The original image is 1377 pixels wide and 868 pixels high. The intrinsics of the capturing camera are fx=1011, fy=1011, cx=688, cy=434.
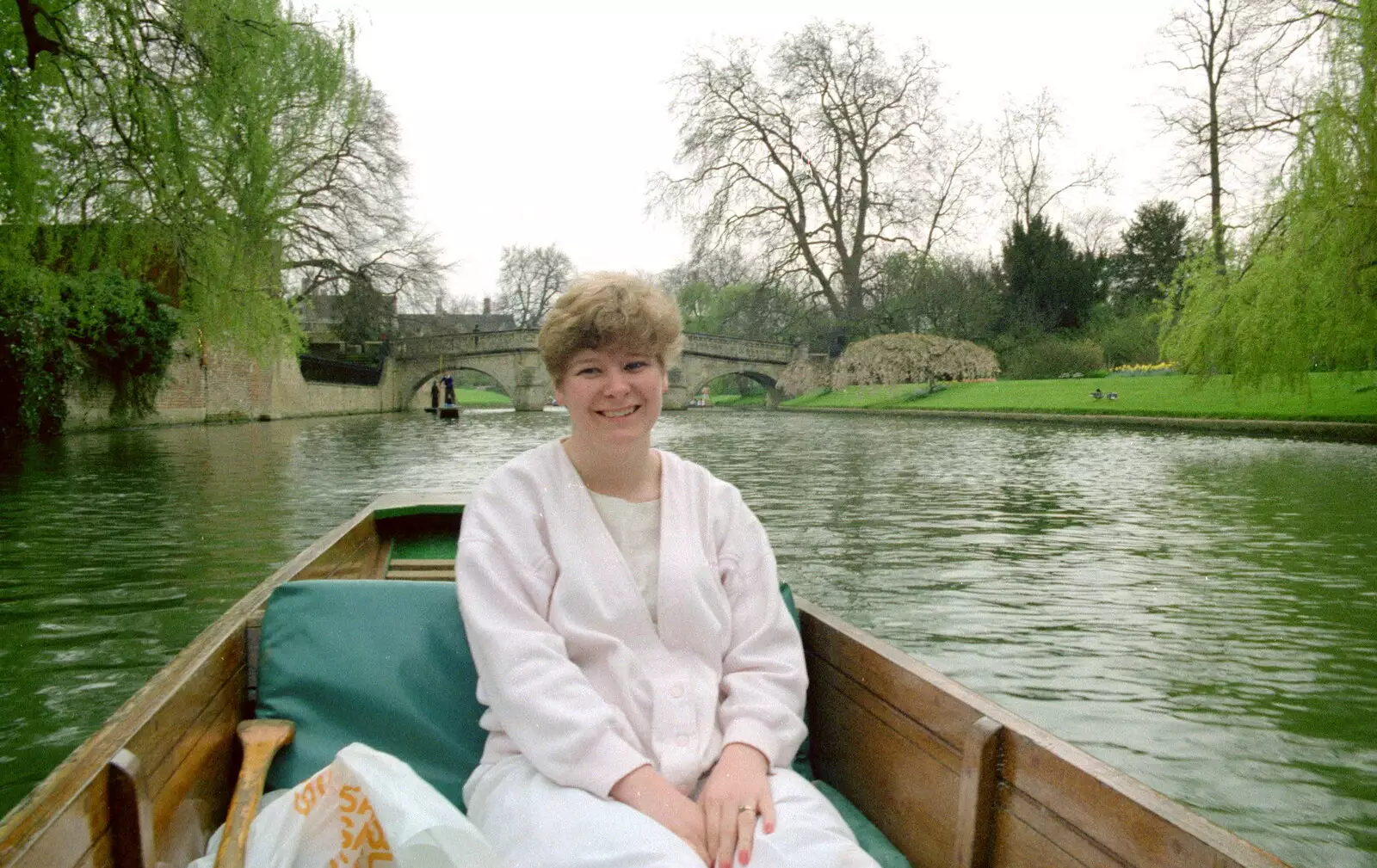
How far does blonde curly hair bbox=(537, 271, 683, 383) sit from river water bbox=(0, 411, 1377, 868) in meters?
2.00

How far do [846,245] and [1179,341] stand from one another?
51.7 feet

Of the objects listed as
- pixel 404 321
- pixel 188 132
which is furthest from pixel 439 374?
pixel 188 132

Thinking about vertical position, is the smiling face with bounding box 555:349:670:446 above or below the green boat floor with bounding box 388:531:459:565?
above

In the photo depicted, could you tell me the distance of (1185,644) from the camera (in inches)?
154

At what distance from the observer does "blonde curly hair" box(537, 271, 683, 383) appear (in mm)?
1663

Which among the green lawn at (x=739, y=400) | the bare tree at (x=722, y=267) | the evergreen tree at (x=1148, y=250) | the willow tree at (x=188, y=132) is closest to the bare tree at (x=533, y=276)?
the green lawn at (x=739, y=400)

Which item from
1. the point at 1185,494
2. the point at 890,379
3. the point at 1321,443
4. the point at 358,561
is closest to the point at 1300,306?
the point at 1321,443

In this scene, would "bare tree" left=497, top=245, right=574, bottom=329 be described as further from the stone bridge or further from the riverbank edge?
the riverbank edge

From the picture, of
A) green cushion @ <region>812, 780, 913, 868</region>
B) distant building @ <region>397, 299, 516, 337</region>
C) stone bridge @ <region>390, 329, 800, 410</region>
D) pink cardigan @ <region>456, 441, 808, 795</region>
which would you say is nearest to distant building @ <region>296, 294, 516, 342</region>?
distant building @ <region>397, 299, 516, 337</region>

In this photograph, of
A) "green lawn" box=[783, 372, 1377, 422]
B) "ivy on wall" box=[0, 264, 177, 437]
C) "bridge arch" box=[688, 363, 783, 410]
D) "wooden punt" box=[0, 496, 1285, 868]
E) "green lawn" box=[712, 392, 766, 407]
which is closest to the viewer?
"wooden punt" box=[0, 496, 1285, 868]

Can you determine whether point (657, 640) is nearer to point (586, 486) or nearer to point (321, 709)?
point (586, 486)

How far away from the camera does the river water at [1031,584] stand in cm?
295

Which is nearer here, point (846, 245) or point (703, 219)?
point (703, 219)

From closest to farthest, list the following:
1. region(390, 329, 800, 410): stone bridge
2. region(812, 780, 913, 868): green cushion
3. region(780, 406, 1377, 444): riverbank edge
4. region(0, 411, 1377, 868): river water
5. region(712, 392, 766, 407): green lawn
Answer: region(812, 780, 913, 868): green cushion, region(0, 411, 1377, 868): river water, region(780, 406, 1377, 444): riverbank edge, region(390, 329, 800, 410): stone bridge, region(712, 392, 766, 407): green lawn
